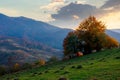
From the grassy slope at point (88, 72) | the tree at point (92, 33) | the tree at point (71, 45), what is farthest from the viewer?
the tree at point (71, 45)

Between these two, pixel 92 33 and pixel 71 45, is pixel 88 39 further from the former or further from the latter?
pixel 71 45

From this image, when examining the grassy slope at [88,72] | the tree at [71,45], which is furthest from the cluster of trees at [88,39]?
the grassy slope at [88,72]

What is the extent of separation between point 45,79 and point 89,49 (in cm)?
7418

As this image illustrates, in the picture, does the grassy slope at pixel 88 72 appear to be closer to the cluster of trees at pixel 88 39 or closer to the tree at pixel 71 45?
the cluster of trees at pixel 88 39

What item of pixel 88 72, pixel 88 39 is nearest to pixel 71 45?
pixel 88 39

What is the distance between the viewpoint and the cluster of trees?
108 m

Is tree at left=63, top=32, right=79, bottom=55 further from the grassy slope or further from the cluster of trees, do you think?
the grassy slope

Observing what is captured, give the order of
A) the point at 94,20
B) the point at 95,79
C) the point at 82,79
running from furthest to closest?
the point at 94,20
the point at 82,79
the point at 95,79

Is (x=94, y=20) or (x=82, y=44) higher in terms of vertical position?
(x=94, y=20)

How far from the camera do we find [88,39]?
109188 mm

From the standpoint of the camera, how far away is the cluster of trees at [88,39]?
353ft

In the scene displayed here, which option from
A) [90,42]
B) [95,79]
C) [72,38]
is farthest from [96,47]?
[95,79]

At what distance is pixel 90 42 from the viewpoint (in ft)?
356

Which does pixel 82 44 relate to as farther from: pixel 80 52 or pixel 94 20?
pixel 94 20
